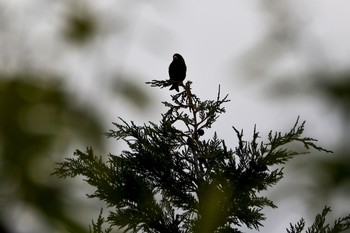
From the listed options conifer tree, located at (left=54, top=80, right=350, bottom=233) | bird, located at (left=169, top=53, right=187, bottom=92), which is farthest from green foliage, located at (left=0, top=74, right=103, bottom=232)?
bird, located at (left=169, top=53, right=187, bottom=92)

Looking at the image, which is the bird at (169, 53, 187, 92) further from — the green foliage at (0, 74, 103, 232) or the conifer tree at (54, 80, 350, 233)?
the green foliage at (0, 74, 103, 232)

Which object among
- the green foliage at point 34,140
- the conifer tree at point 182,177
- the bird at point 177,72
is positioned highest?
the bird at point 177,72

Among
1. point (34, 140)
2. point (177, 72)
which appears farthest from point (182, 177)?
point (34, 140)

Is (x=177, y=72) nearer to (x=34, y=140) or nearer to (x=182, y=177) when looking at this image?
(x=182, y=177)

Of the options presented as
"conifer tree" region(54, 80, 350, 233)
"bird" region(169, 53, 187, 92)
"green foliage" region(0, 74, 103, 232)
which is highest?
"bird" region(169, 53, 187, 92)

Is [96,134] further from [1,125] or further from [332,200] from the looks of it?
[332,200]

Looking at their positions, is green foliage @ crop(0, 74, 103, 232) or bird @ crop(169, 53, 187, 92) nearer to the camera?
green foliage @ crop(0, 74, 103, 232)

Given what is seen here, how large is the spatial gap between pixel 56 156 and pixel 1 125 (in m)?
0.09

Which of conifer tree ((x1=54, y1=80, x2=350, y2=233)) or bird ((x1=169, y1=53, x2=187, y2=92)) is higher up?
bird ((x1=169, y1=53, x2=187, y2=92))

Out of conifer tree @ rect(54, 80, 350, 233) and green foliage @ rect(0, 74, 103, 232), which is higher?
conifer tree @ rect(54, 80, 350, 233)

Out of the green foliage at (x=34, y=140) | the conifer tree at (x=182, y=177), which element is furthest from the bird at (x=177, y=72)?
the green foliage at (x=34, y=140)

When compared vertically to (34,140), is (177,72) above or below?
above

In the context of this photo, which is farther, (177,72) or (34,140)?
(177,72)

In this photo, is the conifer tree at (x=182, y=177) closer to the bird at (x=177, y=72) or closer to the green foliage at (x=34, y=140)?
the bird at (x=177, y=72)
